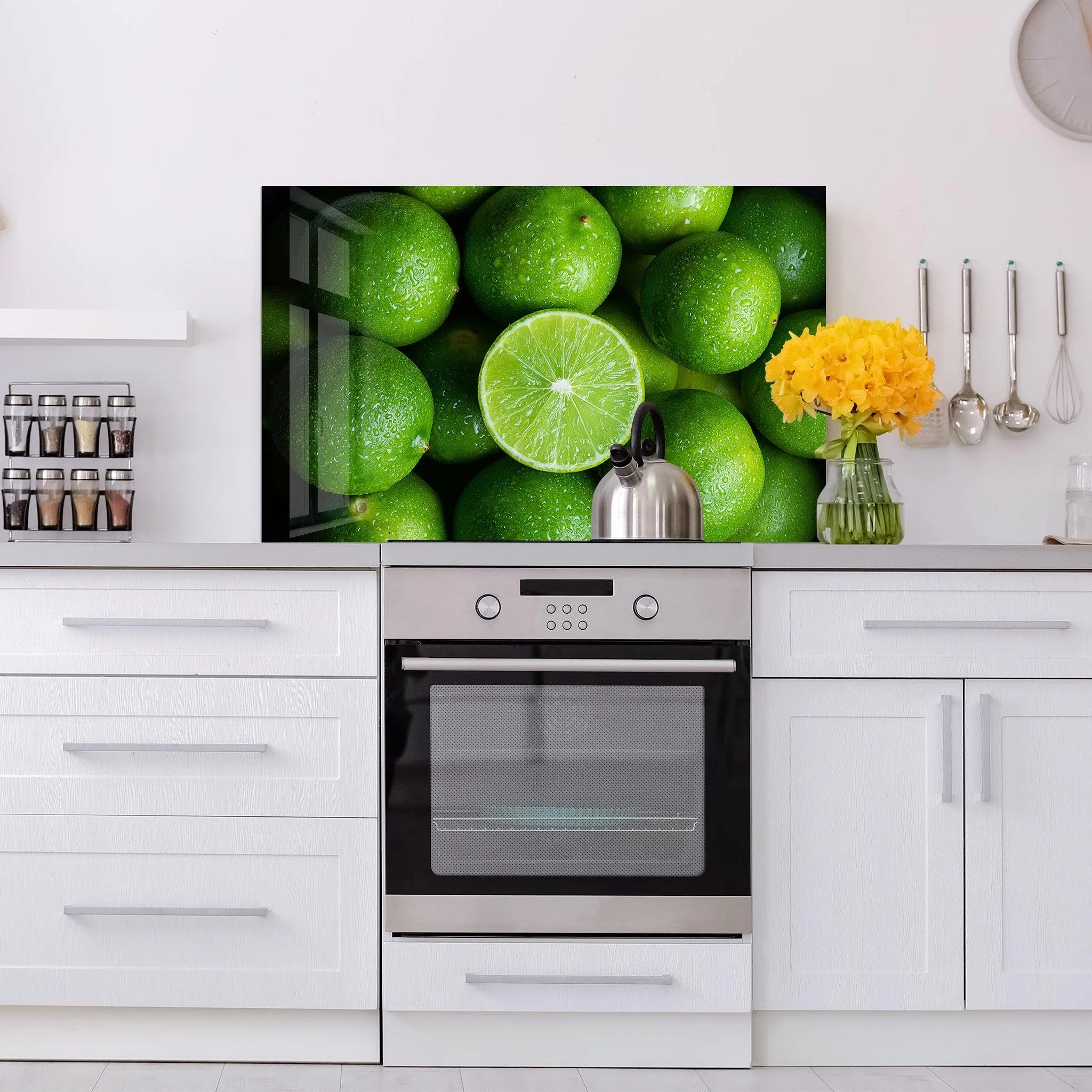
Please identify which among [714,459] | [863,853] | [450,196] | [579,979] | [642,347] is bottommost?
[579,979]

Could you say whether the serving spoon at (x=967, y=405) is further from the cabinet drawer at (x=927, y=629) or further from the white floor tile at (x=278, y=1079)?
the white floor tile at (x=278, y=1079)

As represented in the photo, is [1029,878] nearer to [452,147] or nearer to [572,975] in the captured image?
[572,975]

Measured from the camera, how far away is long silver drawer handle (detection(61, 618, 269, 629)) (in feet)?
6.34

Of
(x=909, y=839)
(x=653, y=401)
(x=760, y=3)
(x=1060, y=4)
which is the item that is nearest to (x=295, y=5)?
(x=760, y=3)

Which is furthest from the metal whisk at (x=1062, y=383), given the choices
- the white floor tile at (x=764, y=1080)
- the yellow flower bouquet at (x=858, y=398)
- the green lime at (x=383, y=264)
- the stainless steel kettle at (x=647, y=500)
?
the white floor tile at (x=764, y=1080)

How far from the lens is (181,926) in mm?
1922

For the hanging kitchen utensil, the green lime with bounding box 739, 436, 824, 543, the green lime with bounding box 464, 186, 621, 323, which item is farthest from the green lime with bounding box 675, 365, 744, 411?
the hanging kitchen utensil

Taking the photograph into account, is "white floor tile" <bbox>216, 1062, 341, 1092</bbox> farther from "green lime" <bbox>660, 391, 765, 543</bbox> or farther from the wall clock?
the wall clock

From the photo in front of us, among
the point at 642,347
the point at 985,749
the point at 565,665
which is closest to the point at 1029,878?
the point at 985,749

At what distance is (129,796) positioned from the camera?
1.93 m

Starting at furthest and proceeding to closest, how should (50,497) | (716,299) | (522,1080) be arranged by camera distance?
(716,299), (50,497), (522,1080)

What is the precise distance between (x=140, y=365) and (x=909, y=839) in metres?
1.89

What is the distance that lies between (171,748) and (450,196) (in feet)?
4.40

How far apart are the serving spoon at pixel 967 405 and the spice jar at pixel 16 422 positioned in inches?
79.7
